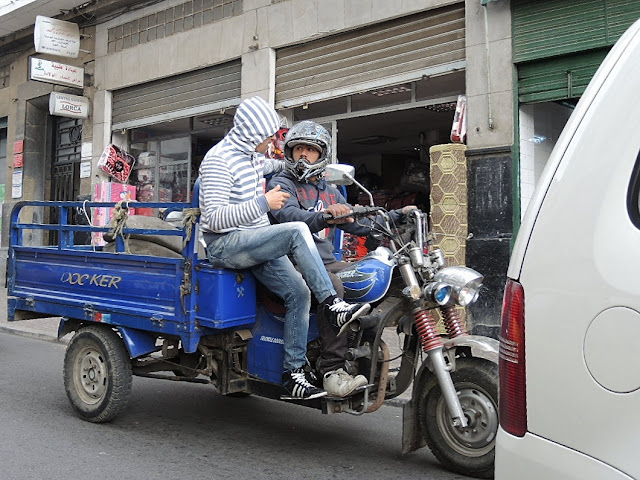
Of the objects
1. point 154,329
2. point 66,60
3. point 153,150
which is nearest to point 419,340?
point 154,329

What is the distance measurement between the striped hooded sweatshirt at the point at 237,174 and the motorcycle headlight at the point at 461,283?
3.99ft

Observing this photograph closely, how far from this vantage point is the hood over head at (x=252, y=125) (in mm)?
4391

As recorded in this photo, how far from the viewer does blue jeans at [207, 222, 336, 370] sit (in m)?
4.04

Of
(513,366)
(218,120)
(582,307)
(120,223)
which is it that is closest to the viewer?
(582,307)

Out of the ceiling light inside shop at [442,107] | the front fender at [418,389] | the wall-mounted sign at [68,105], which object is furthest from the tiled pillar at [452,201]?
the wall-mounted sign at [68,105]

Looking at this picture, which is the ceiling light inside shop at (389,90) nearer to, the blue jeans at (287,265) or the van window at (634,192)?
the blue jeans at (287,265)

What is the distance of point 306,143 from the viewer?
4.42 metres

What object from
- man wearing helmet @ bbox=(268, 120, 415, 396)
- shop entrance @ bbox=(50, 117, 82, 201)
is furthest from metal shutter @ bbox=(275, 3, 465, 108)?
shop entrance @ bbox=(50, 117, 82, 201)

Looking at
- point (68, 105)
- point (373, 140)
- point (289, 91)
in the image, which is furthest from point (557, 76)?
point (68, 105)

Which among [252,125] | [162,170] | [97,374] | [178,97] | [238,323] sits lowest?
[97,374]

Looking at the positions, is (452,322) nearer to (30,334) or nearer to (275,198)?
(275,198)

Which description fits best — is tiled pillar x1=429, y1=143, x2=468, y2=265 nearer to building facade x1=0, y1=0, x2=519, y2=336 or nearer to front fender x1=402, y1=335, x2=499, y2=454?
building facade x1=0, y1=0, x2=519, y2=336

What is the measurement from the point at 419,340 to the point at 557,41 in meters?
5.52

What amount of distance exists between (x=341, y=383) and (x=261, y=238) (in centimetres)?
104
